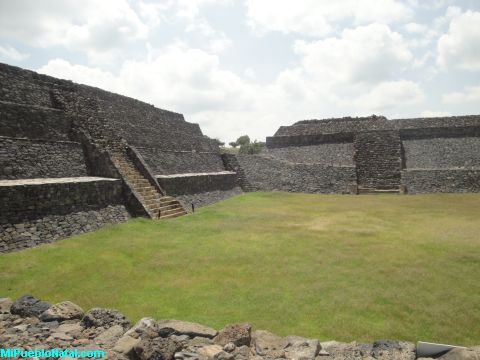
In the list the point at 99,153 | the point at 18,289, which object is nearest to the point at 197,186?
the point at 99,153

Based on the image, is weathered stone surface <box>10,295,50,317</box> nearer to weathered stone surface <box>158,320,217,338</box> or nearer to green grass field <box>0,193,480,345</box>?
green grass field <box>0,193,480,345</box>

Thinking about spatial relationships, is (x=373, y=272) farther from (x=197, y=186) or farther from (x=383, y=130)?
(x=383, y=130)

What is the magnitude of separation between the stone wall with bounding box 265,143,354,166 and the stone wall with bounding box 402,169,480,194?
568 centimetres

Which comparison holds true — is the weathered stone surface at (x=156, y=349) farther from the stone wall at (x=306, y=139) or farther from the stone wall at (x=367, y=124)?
the stone wall at (x=367, y=124)

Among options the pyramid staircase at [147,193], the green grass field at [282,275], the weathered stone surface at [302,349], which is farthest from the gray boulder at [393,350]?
the pyramid staircase at [147,193]

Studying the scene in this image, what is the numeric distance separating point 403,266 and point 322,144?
1034 inches

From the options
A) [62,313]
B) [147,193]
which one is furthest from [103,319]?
[147,193]

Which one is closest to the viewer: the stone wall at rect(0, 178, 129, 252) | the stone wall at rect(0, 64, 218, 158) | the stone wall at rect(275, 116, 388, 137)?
the stone wall at rect(0, 178, 129, 252)

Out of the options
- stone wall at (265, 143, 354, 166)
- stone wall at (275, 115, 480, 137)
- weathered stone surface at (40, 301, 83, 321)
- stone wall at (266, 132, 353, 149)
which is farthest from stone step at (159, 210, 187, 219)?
stone wall at (275, 115, 480, 137)

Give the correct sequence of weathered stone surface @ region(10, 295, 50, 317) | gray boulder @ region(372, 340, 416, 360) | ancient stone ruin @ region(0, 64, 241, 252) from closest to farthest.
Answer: gray boulder @ region(372, 340, 416, 360), weathered stone surface @ region(10, 295, 50, 317), ancient stone ruin @ region(0, 64, 241, 252)

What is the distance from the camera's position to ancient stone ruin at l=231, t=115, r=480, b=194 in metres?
26.3

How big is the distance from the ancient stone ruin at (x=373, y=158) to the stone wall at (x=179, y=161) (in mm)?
2011

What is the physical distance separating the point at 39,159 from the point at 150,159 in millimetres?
6693

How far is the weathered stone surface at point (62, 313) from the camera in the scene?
582cm
